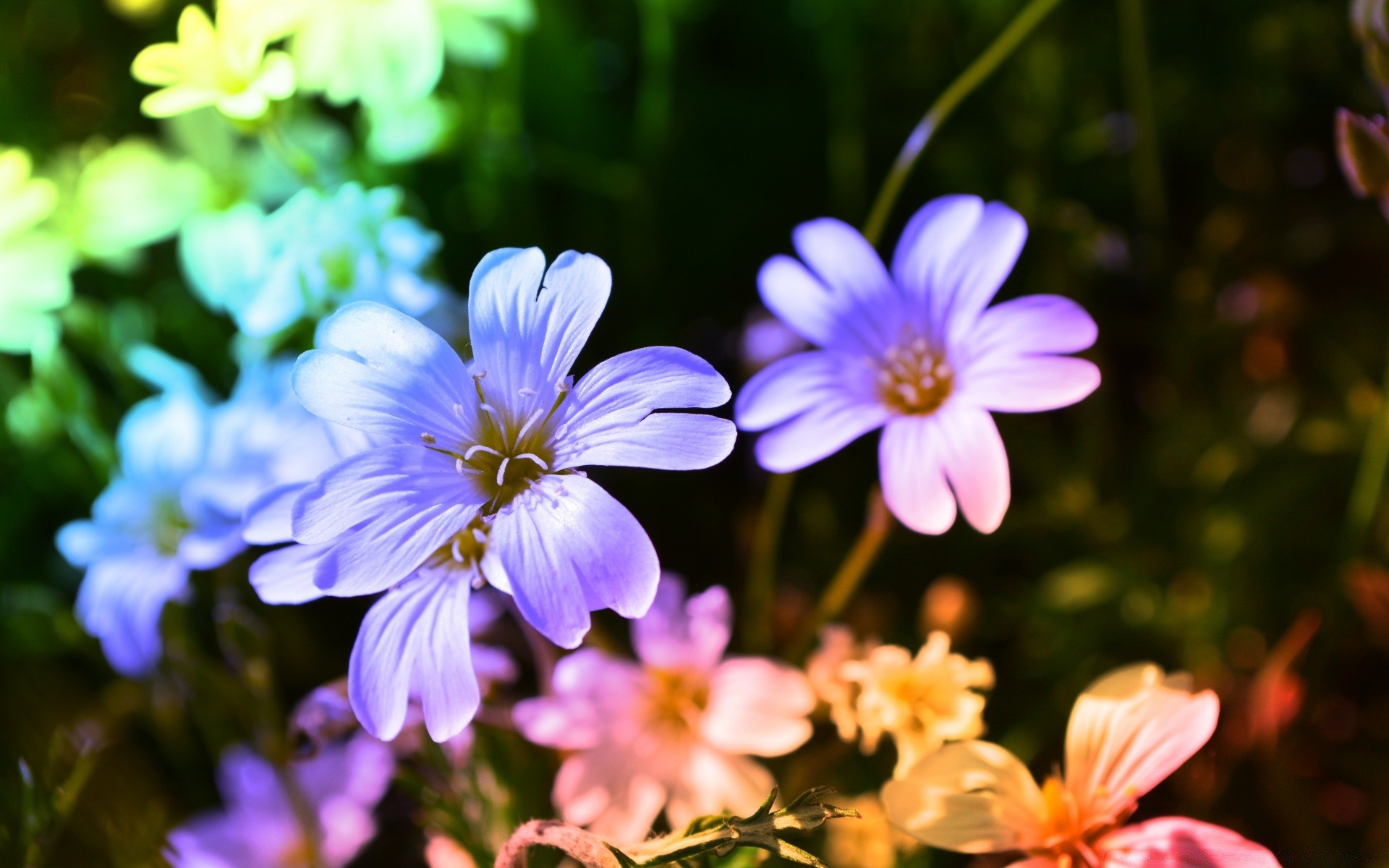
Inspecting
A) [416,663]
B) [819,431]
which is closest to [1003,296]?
[819,431]

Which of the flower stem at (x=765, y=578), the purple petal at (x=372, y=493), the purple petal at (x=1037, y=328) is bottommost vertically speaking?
the flower stem at (x=765, y=578)

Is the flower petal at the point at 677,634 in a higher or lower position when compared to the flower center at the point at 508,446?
lower

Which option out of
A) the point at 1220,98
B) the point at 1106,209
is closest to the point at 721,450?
the point at 1106,209

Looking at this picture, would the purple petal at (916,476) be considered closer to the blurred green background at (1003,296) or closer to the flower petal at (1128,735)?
the flower petal at (1128,735)

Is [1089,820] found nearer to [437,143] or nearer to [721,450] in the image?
[721,450]

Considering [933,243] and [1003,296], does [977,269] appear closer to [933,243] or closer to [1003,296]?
[933,243]

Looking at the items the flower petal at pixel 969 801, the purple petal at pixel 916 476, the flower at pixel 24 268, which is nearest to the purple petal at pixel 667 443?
the purple petal at pixel 916 476

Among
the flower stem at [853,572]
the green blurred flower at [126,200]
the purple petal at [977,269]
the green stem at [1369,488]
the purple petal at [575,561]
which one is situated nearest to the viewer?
the purple petal at [575,561]
